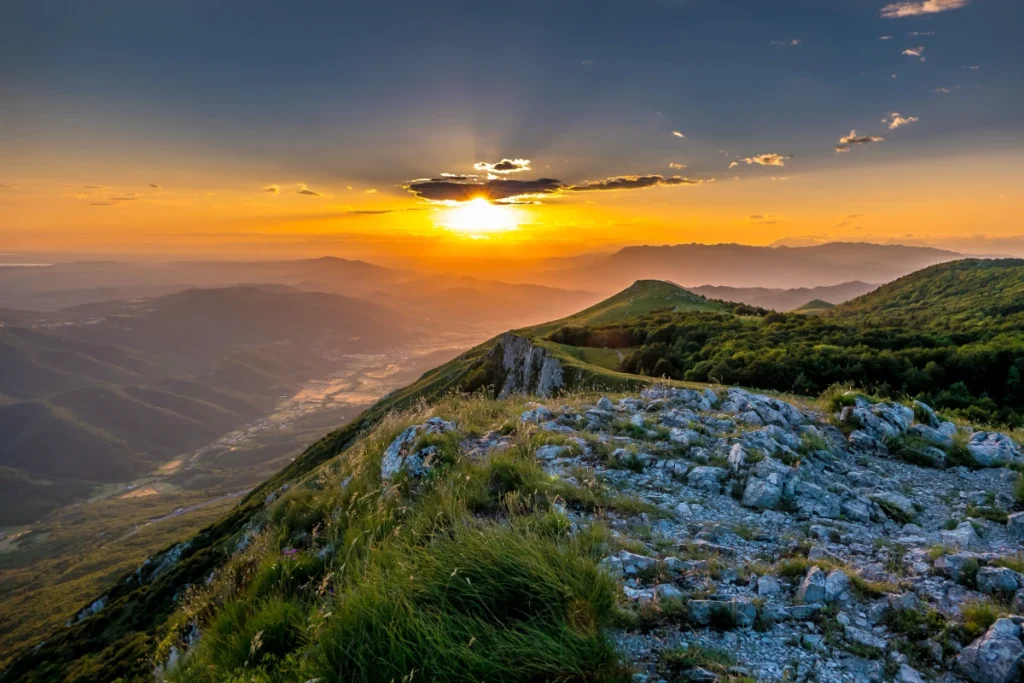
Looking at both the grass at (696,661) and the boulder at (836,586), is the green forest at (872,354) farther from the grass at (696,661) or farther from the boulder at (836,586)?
the grass at (696,661)

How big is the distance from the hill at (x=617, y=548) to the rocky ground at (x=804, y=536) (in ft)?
0.11

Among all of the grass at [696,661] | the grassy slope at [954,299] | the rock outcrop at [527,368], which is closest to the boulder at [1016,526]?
the grass at [696,661]

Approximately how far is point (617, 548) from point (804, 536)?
9.90 feet

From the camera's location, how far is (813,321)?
115 feet

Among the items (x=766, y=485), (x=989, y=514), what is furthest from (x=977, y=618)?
(x=989, y=514)

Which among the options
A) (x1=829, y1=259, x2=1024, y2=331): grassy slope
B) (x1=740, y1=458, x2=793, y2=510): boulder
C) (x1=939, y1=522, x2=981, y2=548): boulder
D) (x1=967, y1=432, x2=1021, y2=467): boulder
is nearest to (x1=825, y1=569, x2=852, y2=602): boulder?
(x1=740, y1=458, x2=793, y2=510): boulder

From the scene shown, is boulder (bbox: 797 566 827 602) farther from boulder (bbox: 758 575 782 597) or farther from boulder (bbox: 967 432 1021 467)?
boulder (bbox: 967 432 1021 467)

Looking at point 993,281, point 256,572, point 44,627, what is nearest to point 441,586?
point 256,572

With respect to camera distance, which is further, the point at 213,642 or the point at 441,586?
the point at 213,642

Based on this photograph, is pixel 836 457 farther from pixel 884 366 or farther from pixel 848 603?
pixel 884 366

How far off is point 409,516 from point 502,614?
2377mm

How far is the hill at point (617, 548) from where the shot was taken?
12.7 feet

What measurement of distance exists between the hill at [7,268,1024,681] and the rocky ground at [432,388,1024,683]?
0.11ft

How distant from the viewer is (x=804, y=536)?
6574mm
